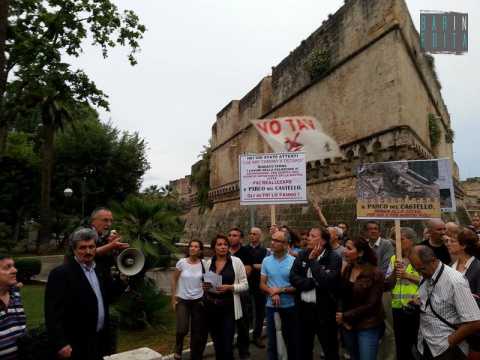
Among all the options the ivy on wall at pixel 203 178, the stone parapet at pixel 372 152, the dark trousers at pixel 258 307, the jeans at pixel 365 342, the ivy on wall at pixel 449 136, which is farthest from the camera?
the ivy on wall at pixel 203 178

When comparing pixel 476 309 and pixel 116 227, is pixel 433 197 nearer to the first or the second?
pixel 476 309

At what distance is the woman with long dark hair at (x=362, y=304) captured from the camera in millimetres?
3566

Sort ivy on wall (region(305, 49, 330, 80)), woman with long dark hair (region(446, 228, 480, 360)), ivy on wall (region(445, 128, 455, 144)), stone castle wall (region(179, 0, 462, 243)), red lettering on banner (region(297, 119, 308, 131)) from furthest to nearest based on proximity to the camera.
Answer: ivy on wall (region(445, 128, 455, 144))
ivy on wall (region(305, 49, 330, 80))
stone castle wall (region(179, 0, 462, 243))
red lettering on banner (region(297, 119, 308, 131))
woman with long dark hair (region(446, 228, 480, 360))

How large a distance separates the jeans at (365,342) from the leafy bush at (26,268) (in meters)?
15.2

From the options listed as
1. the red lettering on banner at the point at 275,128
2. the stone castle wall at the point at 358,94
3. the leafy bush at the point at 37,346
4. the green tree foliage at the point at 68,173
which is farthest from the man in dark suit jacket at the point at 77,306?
the green tree foliage at the point at 68,173

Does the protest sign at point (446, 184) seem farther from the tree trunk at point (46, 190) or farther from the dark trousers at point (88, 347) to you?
the tree trunk at point (46, 190)

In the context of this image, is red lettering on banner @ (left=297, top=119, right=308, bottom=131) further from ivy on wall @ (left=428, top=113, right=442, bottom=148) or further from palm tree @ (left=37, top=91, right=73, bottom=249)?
palm tree @ (left=37, top=91, right=73, bottom=249)

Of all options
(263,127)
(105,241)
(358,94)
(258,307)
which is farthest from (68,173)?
(105,241)

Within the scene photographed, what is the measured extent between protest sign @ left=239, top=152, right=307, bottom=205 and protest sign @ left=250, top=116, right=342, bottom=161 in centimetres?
104

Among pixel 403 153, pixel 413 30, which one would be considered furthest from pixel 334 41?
pixel 403 153

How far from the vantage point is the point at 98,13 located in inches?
504

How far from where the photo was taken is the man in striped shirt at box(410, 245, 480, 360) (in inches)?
105

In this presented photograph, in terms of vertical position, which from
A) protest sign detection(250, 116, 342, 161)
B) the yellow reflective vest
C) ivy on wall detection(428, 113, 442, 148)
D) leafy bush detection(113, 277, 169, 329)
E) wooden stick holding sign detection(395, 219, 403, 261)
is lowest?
leafy bush detection(113, 277, 169, 329)

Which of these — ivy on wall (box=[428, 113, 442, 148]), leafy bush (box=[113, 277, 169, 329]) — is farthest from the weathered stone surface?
ivy on wall (box=[428, 113, 442, 148])
